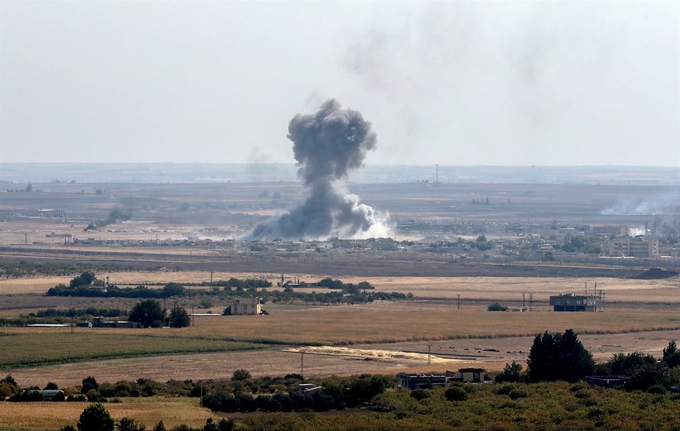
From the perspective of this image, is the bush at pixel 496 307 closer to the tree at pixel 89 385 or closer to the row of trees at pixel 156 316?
the row of trees at pixel 156 316

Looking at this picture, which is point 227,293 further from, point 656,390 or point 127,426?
point 127,426

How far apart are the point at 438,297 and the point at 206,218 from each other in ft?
318

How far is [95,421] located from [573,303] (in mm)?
46235

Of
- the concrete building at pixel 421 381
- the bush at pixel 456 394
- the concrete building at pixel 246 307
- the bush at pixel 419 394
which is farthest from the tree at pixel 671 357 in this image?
the concrete building at pixel 246 307

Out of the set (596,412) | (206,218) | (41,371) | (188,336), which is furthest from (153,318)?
(206,218)

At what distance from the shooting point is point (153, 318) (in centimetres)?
7262

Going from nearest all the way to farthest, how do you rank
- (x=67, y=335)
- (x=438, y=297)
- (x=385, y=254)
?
(x=67, y=335) → (x=438, y=297) → (x=385, y=254)

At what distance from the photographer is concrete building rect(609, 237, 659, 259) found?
5059 inches

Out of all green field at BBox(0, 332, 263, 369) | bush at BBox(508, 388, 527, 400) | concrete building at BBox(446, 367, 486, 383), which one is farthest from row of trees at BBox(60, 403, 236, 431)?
green field at BBox(0, 332, 263, 369)

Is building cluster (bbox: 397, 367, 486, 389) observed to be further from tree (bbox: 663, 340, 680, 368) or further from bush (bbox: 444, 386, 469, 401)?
tree (bbox: 663, 340, 680, 368)

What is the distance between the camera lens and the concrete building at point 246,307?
78625 millimetres

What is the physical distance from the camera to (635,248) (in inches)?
5128

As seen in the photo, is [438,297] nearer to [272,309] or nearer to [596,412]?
[272,309]

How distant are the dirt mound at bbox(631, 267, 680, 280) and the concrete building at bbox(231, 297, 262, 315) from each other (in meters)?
35.9
